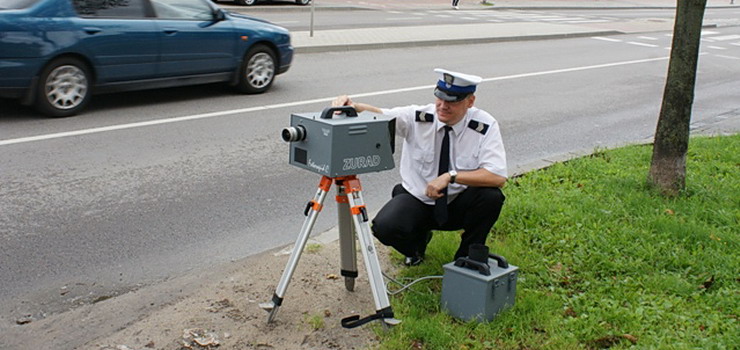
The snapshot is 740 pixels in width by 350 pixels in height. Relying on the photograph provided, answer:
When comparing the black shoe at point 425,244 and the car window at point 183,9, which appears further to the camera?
the car window at point 183,9

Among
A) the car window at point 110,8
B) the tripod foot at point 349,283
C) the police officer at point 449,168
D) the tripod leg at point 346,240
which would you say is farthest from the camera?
the car window at point 110,8

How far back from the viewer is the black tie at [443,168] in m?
4.66

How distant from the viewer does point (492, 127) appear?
4.69 metres

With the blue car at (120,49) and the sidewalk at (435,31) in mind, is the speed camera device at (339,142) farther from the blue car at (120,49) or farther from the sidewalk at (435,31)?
the sidewalk at (435,31)

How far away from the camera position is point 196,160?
803cm

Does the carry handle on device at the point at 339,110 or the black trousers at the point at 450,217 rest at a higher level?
the carry handle on device at the point at 339,110

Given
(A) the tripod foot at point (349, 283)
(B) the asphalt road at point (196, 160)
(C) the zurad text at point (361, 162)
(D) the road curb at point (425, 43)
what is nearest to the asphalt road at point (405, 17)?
(D) the road curb at point (425, 43)

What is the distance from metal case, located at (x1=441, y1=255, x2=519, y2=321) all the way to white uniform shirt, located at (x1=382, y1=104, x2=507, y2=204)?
1.69 ft

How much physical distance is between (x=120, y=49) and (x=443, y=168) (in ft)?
20.7

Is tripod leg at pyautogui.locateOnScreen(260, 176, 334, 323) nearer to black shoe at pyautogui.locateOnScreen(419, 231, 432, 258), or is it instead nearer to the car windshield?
black shoe at pyautogui.locateOnScreen(419, 231, 432, 258)

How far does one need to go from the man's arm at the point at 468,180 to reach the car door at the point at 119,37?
6.33 m

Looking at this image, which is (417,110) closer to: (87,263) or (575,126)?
(87,263)

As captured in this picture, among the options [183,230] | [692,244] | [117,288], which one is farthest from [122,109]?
[692,244]

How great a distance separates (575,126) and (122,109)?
573 cm
